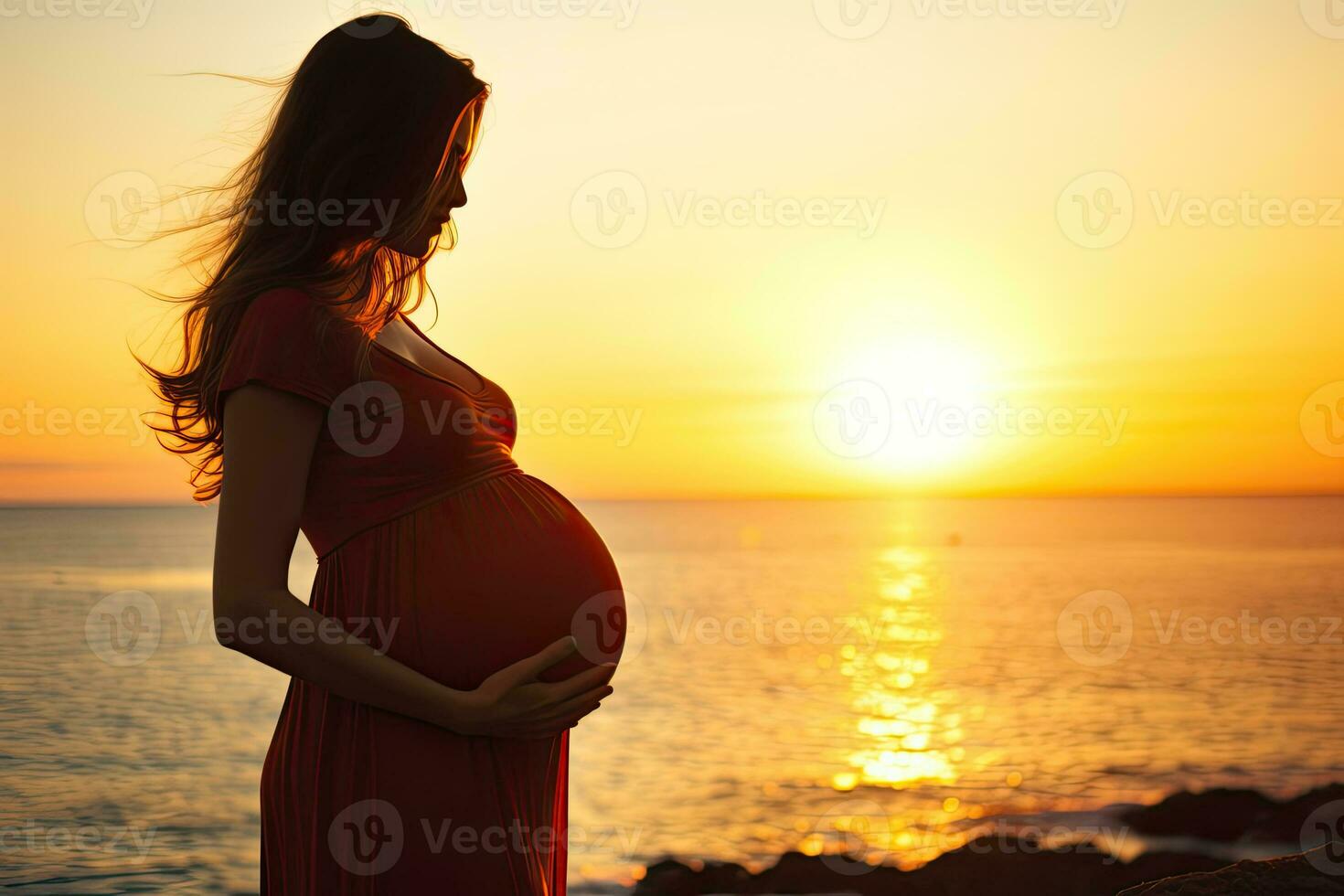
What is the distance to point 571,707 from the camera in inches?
60.9

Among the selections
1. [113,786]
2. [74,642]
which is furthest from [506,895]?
[74,642]

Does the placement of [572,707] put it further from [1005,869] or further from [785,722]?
[785,722]

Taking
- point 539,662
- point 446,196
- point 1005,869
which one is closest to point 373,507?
point 539,662

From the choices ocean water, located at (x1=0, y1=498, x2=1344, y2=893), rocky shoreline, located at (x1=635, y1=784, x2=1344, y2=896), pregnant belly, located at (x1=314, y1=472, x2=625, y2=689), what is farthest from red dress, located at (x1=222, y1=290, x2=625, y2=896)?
ocean water, located at (x1=0, y1=498, x2=1344, y2=893)

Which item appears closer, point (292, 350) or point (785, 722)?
point (292, 350)

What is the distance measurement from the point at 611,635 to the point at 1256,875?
2.87 m

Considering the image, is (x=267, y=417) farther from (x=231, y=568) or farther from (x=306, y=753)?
(x=306, y=753)

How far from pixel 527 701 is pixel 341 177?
Answer: 30.9 inches

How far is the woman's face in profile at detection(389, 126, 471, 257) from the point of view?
156 centimetres

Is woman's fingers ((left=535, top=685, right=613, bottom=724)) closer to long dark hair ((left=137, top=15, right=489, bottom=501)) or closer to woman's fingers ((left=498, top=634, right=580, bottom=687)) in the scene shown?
woman's fingers ((left=498, top=634, right=580, bottom=687))

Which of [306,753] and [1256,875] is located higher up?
[306,753]

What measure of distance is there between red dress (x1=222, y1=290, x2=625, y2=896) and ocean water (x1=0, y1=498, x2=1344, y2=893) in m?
7.14

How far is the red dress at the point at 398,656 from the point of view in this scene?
1445 millimetres

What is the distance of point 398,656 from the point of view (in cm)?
151
